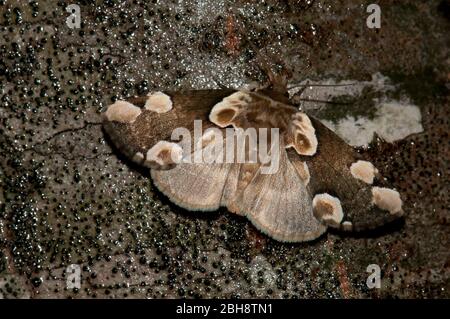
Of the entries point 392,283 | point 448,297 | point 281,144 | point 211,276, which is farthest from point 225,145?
point 448,297

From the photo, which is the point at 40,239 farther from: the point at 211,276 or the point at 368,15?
the point at 368,15

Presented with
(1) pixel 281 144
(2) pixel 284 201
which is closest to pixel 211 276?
(2) pixel 284 201

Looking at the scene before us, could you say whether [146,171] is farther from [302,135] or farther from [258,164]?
[302,135]

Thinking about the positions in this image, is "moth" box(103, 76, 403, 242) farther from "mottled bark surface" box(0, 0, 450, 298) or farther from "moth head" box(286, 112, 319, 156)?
"mottled bark surface" box(0, 0, 450, 298)

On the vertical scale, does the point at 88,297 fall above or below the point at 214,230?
below

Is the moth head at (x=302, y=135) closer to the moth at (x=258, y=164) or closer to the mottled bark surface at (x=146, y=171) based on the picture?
the moth at (x=258, y=164)

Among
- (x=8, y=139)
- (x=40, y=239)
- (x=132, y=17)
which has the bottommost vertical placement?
(x=40, y=239)

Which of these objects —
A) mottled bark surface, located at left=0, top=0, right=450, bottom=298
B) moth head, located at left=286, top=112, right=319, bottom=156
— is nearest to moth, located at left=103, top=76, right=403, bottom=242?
moth head, located at left=286, top=112, right=319, bottom=156

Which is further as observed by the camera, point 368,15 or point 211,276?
point 368,15
